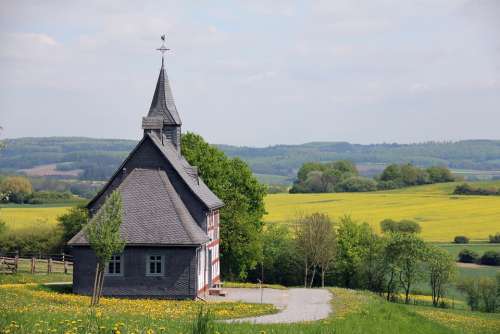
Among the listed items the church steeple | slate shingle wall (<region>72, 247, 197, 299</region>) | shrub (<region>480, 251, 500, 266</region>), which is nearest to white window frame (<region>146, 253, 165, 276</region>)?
slate shingle wall (<region>72, 247, 197, 299</region>)

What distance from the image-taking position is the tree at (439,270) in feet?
205

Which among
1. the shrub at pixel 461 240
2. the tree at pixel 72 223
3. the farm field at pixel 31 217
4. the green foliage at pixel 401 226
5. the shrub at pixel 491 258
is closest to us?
the tree at pixel 72 223

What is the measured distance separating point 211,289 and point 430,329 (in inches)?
700

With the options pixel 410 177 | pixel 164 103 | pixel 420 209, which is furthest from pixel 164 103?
pixel 410 177

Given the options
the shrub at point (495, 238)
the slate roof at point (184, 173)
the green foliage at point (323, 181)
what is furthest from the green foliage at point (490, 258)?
the green foliage at point (323, 181)

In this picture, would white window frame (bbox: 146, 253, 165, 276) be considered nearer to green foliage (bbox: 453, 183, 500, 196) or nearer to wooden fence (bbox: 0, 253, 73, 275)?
wooden fence (bbox: 0, 253, 73, 275)

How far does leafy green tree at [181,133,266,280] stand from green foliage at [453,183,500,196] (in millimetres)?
66502

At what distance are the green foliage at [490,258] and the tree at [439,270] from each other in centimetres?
1539

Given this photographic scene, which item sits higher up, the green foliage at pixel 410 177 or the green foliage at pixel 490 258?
the green foliage at pixel 410 177

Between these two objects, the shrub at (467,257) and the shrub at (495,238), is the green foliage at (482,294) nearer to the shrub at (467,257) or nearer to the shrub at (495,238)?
the shrub at (467,257)

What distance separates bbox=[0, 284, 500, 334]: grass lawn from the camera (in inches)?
784

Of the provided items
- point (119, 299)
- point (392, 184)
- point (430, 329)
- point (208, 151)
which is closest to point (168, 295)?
point (119, 299)

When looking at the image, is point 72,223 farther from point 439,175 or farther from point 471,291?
point 439,175

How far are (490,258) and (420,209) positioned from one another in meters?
28.9
